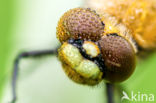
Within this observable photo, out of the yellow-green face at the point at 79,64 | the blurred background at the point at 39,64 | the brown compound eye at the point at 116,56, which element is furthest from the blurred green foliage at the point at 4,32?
the brown compound eye at the point at 116,56

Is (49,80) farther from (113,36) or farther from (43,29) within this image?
(113,36)

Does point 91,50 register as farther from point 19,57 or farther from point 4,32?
point 19,57

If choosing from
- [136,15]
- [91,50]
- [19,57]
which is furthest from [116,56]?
[19,57]

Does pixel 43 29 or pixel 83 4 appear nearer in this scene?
pixel 83 4

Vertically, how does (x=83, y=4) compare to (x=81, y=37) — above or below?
above

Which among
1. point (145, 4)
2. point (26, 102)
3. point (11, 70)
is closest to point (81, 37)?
point (145, 4)

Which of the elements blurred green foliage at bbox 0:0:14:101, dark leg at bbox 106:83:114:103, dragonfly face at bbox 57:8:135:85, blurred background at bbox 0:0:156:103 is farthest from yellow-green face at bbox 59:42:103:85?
dark leg at bbox 106:83:114:103
